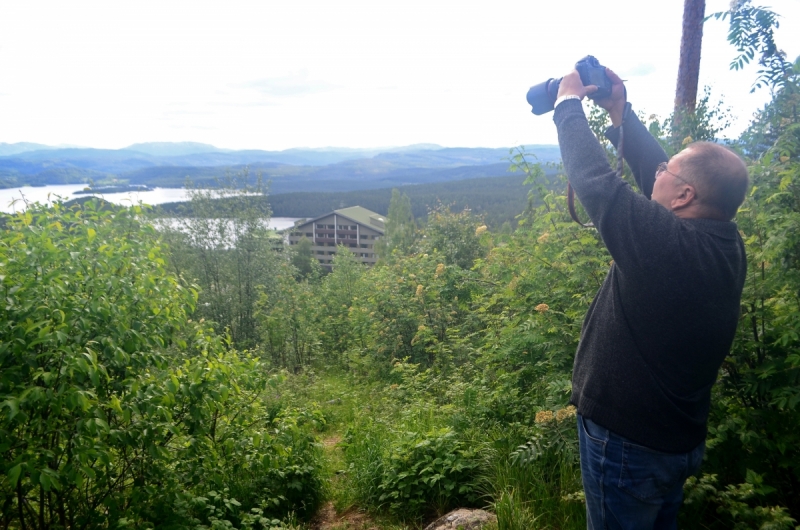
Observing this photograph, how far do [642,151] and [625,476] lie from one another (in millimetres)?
1284

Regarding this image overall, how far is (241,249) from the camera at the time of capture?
15695 mm

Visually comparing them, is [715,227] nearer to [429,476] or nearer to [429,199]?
[429,476]

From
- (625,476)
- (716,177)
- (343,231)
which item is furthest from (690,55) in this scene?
(343,231)

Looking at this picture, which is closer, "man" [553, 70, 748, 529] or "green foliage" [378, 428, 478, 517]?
"man" [553, 70, 748, 529]

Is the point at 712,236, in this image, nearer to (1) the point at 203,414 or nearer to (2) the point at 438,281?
(1) the point at 203,414

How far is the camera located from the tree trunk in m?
5.91

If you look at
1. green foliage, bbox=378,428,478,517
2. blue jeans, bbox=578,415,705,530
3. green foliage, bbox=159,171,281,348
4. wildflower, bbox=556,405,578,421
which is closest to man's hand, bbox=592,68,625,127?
blue jeans, bbox=578,415,705,530

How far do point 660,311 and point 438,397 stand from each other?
4417 millimetres

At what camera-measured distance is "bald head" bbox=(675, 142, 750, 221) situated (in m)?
1.52

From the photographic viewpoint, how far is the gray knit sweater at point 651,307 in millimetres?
1475

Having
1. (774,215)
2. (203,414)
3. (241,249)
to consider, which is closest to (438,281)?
(203,414)

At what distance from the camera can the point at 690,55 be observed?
714 centimetres

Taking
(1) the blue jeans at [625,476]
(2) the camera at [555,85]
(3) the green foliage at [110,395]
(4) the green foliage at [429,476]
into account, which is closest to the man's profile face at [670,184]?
(2) the camera at [555,85]

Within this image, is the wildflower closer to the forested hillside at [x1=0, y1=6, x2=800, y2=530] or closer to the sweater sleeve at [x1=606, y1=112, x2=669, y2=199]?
the forested hillside at [x1=0, y1=6, x2=800, y2=530]
